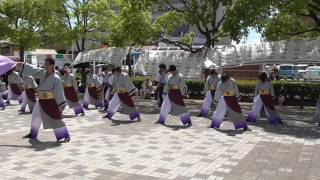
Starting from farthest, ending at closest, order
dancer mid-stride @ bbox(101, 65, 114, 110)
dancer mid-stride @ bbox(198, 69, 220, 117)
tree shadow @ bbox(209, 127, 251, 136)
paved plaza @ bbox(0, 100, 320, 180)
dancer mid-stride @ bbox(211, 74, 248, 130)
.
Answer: dancer mid-stride @ bbox(101, 65, 114, 110), dancer mid-stride @ bbox(198, 69, 220, 117), dancer mid-stride @ bbox(211, 74, 248, 130), tree shadow @ bbox(209, 127, 251, 136), paved plaza @ bbox(0, 100, 320, 180)

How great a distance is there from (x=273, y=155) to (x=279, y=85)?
36.3 feet

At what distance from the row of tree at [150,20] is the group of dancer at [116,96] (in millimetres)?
2179

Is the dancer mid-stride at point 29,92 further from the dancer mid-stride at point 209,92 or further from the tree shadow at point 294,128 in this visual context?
the tree shadow at point 294,128

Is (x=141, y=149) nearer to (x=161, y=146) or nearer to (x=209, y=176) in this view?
(x=161, y=146)

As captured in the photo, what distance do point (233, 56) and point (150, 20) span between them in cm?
398

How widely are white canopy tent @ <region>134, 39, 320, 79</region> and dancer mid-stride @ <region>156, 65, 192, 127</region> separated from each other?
3975 mm

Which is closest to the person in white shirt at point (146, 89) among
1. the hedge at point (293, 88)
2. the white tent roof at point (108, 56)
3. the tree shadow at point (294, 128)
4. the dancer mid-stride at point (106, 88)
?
the white tent roof at point (108, 56)

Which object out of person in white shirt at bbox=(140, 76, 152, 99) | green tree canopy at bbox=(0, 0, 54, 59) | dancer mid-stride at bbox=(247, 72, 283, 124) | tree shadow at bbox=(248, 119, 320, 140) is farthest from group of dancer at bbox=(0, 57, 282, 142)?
green tree canopy at bbox=(0, 0, 54, 59)

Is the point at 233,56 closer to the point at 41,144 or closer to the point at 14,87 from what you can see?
the point at 14,87

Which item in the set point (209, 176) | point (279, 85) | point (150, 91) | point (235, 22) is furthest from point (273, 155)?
point (150, 91)

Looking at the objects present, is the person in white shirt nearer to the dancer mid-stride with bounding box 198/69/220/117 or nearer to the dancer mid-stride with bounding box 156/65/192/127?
the dancer mid-stride with bounding box 198/69/220/117

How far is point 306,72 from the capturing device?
38.1 m

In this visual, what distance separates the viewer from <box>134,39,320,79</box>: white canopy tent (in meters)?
16.9

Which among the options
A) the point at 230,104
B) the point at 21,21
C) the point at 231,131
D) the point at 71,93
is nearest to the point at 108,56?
the point at 71,93
